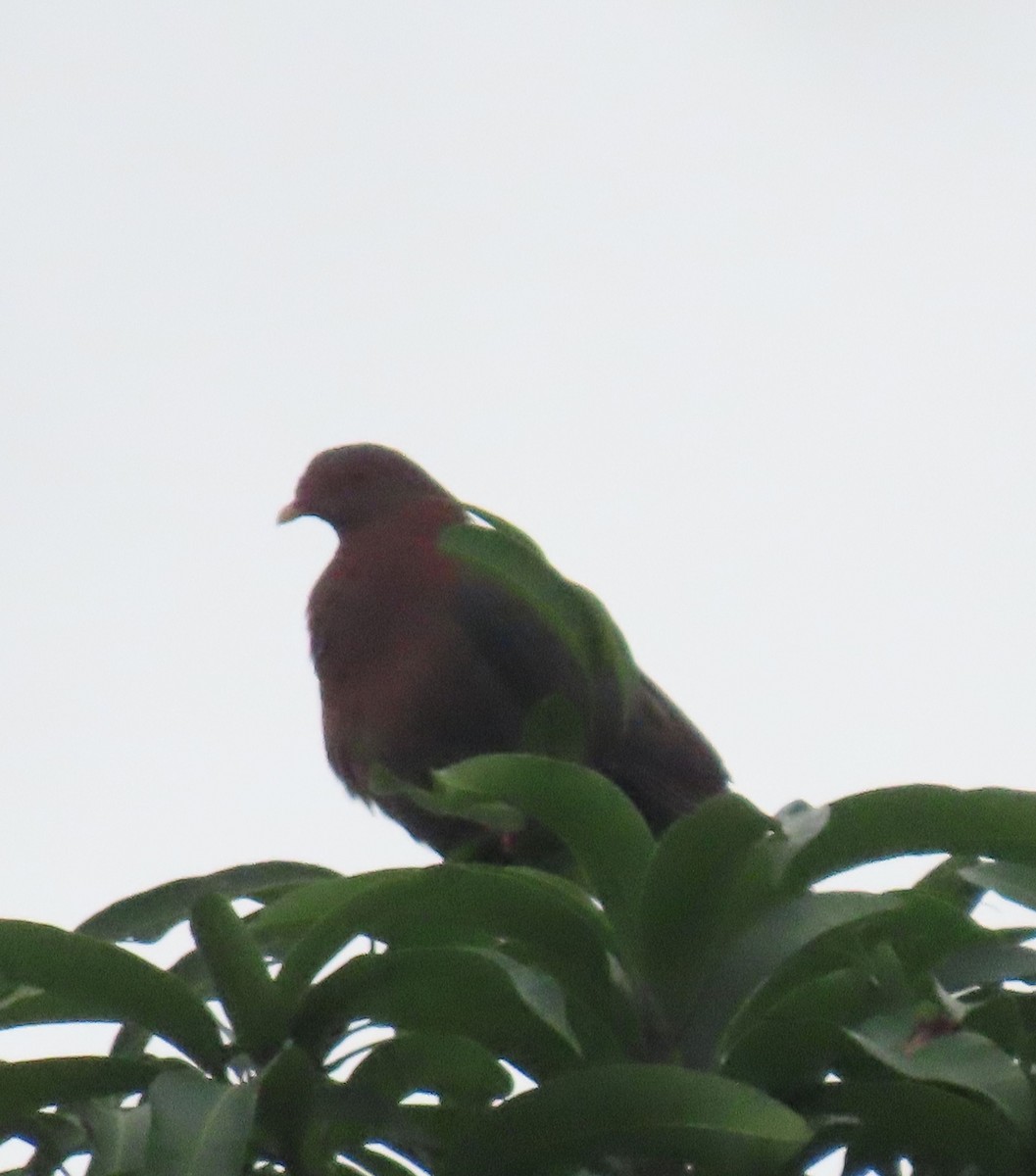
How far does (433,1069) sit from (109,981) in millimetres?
286

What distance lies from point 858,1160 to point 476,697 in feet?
7.71

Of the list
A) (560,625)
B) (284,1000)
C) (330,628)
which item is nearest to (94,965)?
(284,1000)

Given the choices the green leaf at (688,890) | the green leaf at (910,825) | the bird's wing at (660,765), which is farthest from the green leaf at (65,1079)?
the bird's wing at (660,765)

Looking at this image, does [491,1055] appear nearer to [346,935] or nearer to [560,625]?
[346,935]

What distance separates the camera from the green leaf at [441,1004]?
5.57ft

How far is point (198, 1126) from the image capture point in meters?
1.59

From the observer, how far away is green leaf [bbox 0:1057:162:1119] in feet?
5.68

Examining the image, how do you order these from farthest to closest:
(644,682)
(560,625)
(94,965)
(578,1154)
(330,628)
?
(330,628) < (644,682) < (560,625) < (94,965) < (578,1154)

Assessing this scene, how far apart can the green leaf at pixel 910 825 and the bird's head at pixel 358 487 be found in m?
2.99

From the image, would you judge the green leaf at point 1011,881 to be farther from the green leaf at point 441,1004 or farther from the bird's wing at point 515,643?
the bird's wing at point 515,643

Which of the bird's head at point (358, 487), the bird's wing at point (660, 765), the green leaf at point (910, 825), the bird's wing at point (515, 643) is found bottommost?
the green leaf at point (910, 825)

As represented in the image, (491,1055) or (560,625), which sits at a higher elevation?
(560,625)

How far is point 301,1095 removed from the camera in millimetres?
1692

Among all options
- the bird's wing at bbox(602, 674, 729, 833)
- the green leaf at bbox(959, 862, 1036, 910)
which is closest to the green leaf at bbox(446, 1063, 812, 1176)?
the green leaf at bbox(959, 862, 1036, 910)
